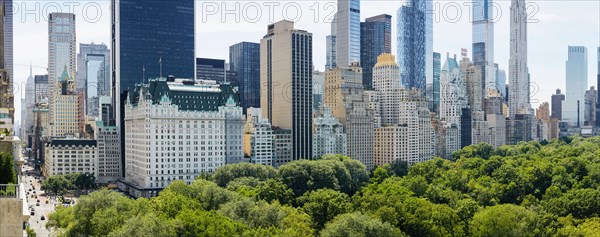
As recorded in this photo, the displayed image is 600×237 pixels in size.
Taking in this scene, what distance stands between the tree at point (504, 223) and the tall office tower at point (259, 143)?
7448cm

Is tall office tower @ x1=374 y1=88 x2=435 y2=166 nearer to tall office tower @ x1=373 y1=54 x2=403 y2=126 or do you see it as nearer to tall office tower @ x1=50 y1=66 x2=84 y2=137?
tall office tower @ x1=373 y1=54 x2=403 y2=126

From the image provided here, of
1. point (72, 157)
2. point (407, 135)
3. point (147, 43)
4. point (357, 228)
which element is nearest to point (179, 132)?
point (72, 157)

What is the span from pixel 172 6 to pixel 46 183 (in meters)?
65.3

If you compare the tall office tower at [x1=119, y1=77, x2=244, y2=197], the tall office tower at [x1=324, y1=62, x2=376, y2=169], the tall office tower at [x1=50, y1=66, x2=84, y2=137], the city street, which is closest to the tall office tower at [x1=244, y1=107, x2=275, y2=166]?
the tall office tower at [x1=119, y1=77, x2=244, y2=197]

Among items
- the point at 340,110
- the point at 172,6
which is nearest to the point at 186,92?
the point at 340,110

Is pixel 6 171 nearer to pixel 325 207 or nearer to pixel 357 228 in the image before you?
pixel 357 228

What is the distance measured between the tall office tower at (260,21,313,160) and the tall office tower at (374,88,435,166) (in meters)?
22.1

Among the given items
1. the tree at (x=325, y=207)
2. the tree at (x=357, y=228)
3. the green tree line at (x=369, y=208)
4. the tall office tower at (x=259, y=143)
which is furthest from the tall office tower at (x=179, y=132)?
the tree at (x=357, y=228)

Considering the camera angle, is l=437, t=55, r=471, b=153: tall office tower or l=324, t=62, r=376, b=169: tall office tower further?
l=437, t=55, r=471, b=153: tall office tower

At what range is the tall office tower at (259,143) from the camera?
12550cm

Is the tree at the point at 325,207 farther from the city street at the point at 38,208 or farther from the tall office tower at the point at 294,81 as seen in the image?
the tall office tower at the point at 294,81

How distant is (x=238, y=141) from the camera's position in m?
118

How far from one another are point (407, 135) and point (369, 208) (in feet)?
301

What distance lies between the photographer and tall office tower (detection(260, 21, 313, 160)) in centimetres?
13350
